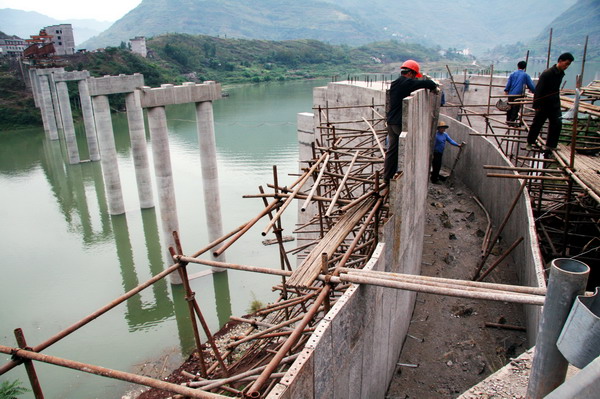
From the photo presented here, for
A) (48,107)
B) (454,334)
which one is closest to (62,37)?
(48,107)

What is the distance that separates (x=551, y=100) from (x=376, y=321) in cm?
580

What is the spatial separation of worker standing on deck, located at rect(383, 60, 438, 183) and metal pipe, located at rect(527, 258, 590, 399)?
474 cm

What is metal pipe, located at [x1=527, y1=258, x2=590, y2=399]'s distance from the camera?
7.54 feet

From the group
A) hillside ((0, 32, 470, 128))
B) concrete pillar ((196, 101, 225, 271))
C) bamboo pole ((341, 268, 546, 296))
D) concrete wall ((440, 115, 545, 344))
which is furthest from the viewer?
hillside ((0, 32, 470, 128))

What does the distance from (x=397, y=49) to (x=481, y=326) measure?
14776cm

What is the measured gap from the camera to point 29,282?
1659 centimetres

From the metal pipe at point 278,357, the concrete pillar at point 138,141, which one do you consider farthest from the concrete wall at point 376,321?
the concrete pillar at point 138,141

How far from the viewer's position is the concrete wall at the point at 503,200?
256 inches

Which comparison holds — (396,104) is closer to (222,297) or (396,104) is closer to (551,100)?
(551,100)

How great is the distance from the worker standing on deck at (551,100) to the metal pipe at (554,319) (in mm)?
6901

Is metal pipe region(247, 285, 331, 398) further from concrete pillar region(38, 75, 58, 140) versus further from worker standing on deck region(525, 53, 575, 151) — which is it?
concrete pillar region(38, 75, 58, 140)

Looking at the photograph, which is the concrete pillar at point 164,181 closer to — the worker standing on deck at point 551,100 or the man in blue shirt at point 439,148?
the man in blue shirt at point 439,148

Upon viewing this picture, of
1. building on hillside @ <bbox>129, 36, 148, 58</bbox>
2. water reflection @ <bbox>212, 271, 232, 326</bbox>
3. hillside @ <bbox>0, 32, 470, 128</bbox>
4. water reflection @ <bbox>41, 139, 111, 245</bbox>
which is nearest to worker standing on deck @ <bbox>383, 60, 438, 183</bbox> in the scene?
water reflection @ <bbox>212, 271, 232, 326</bbox>

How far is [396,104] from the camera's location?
294 inches
